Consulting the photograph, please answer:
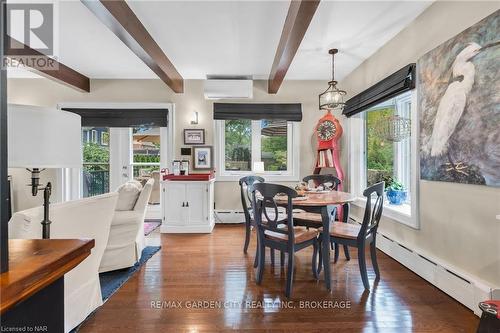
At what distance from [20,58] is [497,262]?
5.18 metres

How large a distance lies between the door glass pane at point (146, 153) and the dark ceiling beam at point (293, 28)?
263cm

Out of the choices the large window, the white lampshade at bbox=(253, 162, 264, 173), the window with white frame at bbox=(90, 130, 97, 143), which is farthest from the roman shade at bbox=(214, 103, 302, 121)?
the window with white frame at bbox=(90, 130, 97, 143)

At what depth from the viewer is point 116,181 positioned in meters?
4.48

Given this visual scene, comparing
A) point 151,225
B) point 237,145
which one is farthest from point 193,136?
point 151,225

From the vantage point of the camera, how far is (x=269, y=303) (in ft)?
6.22

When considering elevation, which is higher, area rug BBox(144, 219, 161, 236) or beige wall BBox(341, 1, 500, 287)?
beige wall BBox(341, 1, 500, 287)

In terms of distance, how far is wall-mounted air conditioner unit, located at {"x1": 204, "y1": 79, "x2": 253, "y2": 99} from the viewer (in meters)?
4.06

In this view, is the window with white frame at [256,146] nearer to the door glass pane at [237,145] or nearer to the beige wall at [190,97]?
the door glass pane at [237,145]

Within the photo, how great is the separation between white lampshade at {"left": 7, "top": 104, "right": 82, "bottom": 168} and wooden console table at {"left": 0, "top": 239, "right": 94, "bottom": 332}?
36cm

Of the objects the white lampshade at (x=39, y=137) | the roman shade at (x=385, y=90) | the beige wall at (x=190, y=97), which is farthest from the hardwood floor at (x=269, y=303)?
the beige wall at (x=190, y=97)

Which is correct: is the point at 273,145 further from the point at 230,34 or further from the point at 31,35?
the point at 31,35

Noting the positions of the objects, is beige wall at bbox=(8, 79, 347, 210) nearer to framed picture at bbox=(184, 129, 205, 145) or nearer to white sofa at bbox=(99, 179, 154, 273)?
framed picture at bbox=(184, 129, 205, 145)

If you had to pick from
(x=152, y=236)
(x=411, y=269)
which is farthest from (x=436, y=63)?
(x=152, y=236)

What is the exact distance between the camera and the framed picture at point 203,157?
4328 mm
